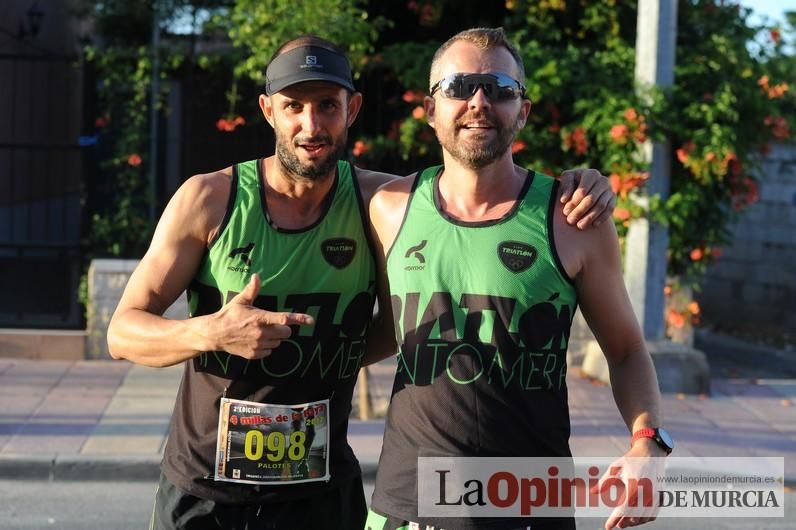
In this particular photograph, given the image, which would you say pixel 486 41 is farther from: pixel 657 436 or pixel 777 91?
pixel 777 91

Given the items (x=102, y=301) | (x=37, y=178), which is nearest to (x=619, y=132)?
(x=102, y=301)

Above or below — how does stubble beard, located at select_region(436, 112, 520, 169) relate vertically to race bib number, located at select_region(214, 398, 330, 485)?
above

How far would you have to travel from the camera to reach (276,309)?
3.04 meters

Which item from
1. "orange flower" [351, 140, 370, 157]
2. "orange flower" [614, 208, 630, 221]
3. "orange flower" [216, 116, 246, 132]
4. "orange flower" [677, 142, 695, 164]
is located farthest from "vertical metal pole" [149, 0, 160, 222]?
"orange flower" [677, 142, 695, 164]

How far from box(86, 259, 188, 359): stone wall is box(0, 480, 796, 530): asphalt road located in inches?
121

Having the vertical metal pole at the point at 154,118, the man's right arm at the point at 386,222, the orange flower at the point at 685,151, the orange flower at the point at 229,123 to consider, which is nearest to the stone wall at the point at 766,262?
the orange flower at the point at 685,151

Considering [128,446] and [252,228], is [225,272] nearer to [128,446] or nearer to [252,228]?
[252,228]

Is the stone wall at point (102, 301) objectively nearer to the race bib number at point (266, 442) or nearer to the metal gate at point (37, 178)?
the metal gate at point (37, 178)

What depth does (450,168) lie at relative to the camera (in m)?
2.95

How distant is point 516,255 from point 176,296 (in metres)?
0.92

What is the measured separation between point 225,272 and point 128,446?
13.5 ft

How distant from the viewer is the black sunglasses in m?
2.86

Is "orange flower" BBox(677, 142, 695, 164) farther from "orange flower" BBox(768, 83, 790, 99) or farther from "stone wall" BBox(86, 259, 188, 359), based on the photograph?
"stone wall" BBox(86, 259, 188, 359)

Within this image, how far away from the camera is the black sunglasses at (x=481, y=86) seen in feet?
9.39
